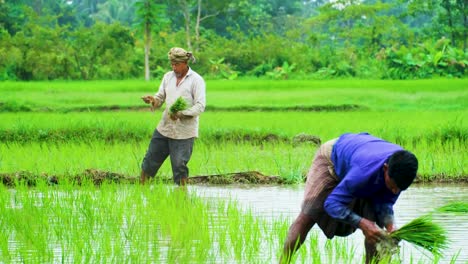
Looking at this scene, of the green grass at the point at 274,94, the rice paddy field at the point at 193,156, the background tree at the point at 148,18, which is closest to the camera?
the rice paddy field at the point at 193,156

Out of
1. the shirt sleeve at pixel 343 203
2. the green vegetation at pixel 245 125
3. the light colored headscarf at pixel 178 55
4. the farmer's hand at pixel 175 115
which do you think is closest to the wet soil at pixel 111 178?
the green vegetation at pixel 245 125

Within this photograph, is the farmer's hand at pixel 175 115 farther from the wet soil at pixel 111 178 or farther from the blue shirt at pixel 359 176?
the blue shirt at pixel 359 176

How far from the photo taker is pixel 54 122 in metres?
14.5

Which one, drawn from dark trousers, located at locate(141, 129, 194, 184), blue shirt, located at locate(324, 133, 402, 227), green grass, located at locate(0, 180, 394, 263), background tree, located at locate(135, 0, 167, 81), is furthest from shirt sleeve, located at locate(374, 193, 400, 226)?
background tree, located at locate(135, 0, 167, 81)

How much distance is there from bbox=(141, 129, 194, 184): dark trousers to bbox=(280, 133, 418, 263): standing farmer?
321 centimetres

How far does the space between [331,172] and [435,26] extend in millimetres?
30623

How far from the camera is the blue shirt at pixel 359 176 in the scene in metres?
4.60

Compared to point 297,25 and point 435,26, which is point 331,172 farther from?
point 297,25

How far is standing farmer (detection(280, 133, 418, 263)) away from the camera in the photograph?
4.51m

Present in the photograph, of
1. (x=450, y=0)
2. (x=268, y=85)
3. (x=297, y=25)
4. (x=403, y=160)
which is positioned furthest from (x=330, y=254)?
(x=297, y=25)

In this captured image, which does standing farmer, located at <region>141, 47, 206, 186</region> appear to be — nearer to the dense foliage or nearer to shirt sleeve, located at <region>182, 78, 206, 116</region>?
shirt sleeve, located at <region>182, 78, 206, 116</region>

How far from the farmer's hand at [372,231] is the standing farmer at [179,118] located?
3.69 metres

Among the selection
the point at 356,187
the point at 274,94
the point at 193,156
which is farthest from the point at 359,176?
the point at 274,94

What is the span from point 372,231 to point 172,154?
3.90 metres
